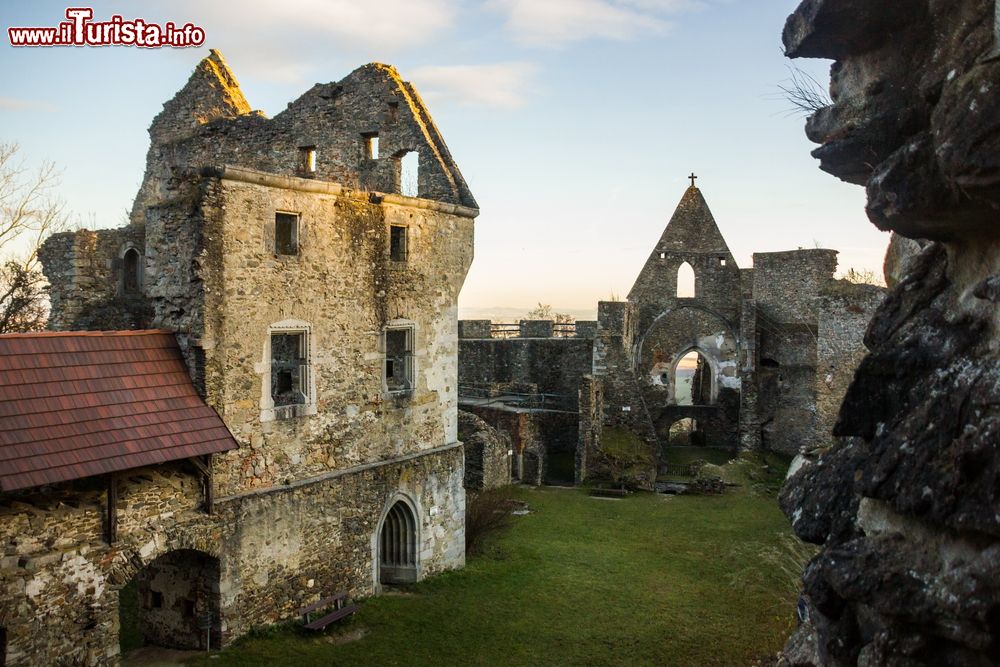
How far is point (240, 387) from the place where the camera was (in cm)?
1272

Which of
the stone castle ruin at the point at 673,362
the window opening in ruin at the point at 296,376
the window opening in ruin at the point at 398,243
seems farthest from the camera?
the stone castle ruin at the point at 673,362

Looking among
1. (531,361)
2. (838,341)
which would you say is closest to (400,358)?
(838,341)

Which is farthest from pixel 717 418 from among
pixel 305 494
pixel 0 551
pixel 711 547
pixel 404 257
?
pixel 0 551

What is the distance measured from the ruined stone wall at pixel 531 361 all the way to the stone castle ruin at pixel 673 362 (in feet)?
0.14

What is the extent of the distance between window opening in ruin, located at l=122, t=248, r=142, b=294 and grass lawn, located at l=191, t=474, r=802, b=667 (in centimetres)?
722

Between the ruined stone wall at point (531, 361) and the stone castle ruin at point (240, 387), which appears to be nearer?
the stone castle ruin at point (240, 387)

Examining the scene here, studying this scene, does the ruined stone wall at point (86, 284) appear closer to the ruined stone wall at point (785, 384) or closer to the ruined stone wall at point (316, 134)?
the ruined stone wall at point (316, 134)

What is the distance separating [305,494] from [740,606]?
8426 mm

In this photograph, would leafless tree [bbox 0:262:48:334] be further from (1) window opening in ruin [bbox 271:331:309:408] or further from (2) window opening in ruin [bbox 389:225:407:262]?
(2) window opening in ruin [bbox 389:225:407:262]

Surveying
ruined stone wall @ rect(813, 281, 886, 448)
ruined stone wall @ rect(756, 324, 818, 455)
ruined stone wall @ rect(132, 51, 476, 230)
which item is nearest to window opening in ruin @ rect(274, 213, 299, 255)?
ruined stone wall @ rect(132, 51, 476, 230)

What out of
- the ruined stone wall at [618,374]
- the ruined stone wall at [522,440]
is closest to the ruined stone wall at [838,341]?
the ruined stone wall at [618,374]

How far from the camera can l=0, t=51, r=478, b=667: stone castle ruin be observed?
33.8 ft

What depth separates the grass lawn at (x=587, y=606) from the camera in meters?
13.0

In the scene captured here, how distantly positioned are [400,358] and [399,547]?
386cm
